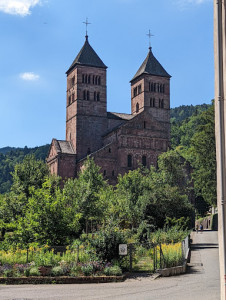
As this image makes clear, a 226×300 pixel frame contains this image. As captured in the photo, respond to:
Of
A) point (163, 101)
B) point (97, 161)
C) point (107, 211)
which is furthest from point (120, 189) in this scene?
point (163, 101)

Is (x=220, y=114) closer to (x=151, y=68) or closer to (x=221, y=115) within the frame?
(x=221, y=115)

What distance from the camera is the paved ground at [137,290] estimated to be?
1416cm

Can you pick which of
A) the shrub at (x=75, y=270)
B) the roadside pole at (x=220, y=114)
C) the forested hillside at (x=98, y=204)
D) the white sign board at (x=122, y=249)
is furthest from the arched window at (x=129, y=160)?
the roadside pole at (x=220, y=114)

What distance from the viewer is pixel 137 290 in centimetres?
1556

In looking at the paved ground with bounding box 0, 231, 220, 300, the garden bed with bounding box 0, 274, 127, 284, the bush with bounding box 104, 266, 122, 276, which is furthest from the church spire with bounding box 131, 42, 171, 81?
the garden bed with bounding box 0, 274, 127, 284

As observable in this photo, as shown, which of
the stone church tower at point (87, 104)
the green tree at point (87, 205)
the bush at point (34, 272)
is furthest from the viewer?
the stone church tower at point (87, 104)

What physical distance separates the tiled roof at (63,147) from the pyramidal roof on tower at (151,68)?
2053cm

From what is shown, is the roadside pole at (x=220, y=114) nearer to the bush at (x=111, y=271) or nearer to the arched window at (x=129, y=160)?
the bush at (x=111, y=271)

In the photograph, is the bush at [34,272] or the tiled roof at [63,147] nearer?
the bush at [34,272]

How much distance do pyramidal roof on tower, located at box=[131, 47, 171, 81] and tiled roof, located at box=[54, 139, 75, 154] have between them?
20531mm

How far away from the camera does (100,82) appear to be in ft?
277

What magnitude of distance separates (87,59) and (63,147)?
16.5 m

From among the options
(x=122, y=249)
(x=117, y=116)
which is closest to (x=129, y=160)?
(x=117, y=116)

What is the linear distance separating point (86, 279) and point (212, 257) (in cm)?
968
